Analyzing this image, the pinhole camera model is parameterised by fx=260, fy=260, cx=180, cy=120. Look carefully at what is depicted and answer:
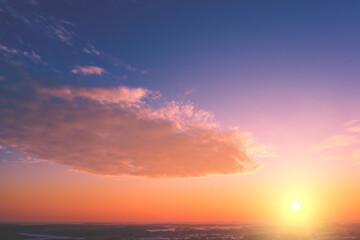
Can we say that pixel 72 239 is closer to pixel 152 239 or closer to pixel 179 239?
pixel 152 239

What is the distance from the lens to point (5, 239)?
57.0 meters

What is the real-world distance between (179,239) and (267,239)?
19.3 m

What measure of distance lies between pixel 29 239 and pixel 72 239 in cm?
938

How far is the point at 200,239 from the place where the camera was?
5800cm

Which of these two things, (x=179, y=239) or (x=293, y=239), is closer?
(x=293, y=239)

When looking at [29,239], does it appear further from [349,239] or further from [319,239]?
[349,239]

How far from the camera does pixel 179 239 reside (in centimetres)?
5934

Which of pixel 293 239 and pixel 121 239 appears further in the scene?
pixel 121 239

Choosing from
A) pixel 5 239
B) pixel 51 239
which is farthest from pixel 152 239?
pixel 5 239

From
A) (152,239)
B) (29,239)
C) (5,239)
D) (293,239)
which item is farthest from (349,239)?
(5,239)

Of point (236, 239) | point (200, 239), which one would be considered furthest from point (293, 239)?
point (200, 239)

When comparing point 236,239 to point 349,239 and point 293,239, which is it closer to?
point 293,239

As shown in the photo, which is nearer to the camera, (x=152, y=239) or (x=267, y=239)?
(x=267, y=239)

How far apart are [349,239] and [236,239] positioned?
972 inches
